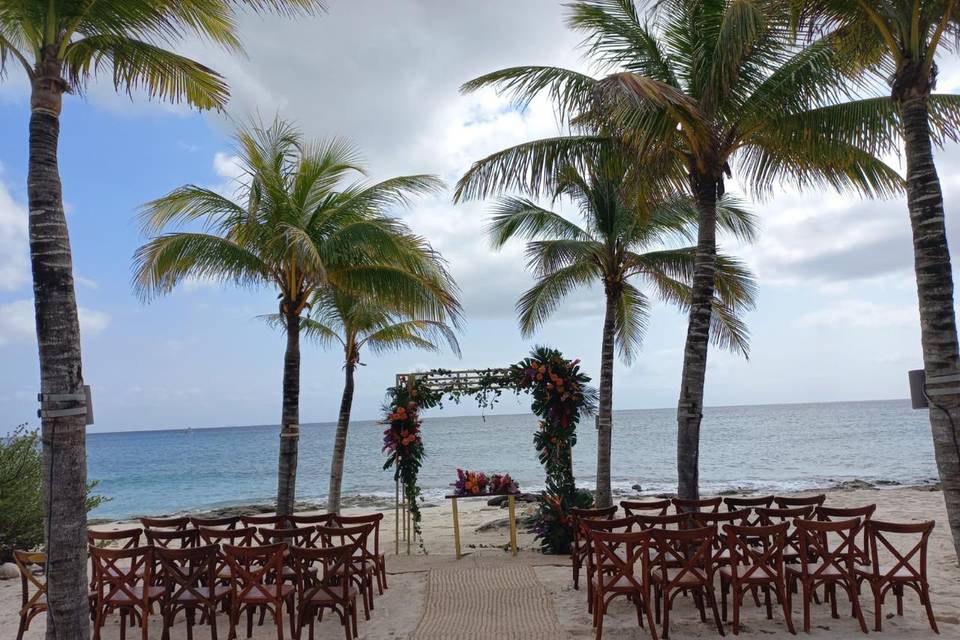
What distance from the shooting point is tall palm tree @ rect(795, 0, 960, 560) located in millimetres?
6430

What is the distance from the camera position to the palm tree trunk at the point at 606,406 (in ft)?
38.1

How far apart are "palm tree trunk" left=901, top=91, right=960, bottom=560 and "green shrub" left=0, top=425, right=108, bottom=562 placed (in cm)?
1116

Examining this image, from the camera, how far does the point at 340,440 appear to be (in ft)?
46.1

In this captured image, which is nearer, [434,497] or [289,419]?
[289,419]

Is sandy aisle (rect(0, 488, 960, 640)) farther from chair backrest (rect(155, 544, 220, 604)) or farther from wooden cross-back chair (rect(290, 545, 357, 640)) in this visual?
chair backrest (rect(155, 544, 220, 604))

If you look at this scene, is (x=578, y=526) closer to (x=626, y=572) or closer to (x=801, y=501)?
(x=626, y=572)

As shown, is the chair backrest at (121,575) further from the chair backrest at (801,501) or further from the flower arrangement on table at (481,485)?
the chair backrest at (801,501)

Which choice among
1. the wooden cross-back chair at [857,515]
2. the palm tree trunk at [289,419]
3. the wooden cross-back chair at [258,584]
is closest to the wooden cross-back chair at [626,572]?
the wooden cross-back chair at [857,515]

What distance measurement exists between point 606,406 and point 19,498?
384 inches

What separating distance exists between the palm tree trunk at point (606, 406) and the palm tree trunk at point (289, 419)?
523 centimetres

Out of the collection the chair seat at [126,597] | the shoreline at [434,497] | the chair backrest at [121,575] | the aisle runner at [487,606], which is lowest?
the shoreline at [434,497]

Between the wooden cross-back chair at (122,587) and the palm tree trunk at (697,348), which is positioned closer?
the wooden cross-back chair at (122,587)

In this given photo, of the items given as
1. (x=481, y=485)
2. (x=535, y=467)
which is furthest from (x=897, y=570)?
(x=535, y=467)

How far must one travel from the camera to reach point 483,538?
12.1m
